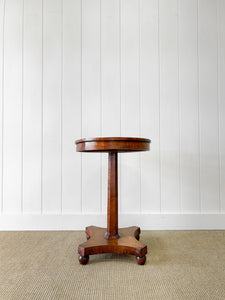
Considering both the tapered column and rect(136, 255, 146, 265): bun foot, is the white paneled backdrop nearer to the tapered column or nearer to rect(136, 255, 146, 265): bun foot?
the tapered column

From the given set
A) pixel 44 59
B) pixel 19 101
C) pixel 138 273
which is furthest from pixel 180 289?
pixel 44 59

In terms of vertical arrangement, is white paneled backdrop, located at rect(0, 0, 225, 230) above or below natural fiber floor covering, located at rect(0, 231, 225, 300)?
above

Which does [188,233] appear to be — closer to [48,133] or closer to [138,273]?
[138,273]

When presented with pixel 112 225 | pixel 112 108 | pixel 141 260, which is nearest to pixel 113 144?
pixel 112 225

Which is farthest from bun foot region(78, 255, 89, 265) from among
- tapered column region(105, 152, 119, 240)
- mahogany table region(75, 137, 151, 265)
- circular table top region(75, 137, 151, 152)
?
circular table top region(75, 137, 151, 152)

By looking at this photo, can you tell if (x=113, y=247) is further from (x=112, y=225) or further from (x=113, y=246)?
(x=112, y=225)

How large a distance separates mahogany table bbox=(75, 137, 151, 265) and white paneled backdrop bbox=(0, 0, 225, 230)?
1.58 feet

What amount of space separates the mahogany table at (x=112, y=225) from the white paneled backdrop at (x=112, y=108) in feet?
1.58

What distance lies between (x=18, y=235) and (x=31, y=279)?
0.71 meters

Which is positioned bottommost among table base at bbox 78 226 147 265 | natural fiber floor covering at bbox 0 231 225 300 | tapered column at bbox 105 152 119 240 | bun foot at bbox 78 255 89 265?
natural fiber floor covering at bbox 0 231 225 300

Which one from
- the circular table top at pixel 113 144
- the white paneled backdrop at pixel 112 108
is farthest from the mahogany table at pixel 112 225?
the white paneled backdrop at pixel 112 108

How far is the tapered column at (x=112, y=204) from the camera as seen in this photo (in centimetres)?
129

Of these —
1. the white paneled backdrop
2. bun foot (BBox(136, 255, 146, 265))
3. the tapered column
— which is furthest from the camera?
the white paneled backdrop

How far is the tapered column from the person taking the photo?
129 centimetres
